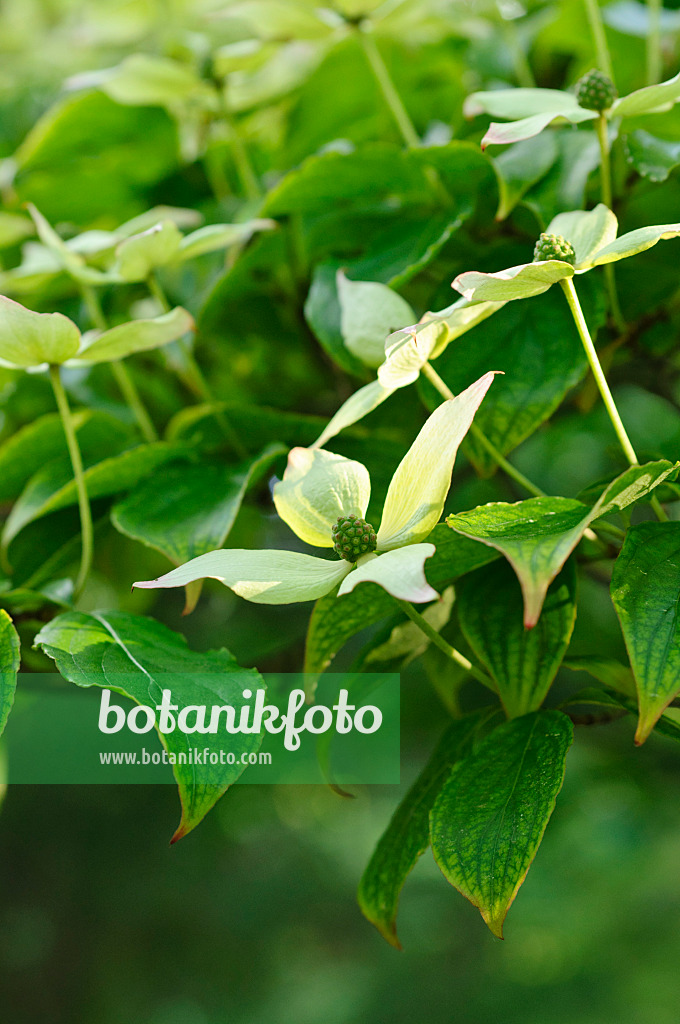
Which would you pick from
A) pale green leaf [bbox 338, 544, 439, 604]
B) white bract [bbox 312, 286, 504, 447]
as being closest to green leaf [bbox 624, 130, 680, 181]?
white bract [bbox 312, 286, 504, 447]

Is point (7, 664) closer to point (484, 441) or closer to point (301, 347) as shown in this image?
point (484, 441)

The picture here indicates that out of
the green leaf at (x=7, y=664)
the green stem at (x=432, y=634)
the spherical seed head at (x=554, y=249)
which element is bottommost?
the green stem at (x=432, y=634)

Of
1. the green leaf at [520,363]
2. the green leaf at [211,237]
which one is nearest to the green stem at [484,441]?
the green leaf at [520,363]

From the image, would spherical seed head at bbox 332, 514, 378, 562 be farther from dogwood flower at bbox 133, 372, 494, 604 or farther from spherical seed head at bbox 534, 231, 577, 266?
spherical seed head at bbox 534, 231, 577, 266

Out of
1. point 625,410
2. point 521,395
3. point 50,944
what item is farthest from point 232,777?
point 50,944

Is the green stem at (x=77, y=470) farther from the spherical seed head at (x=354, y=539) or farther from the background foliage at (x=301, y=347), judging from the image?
the spherical seed head at (x=354, y=539)

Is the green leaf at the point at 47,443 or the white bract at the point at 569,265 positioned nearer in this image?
the white bract at the point at 569,265

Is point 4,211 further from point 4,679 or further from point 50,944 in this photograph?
point 50,944
